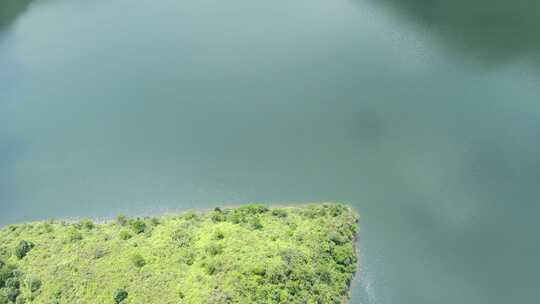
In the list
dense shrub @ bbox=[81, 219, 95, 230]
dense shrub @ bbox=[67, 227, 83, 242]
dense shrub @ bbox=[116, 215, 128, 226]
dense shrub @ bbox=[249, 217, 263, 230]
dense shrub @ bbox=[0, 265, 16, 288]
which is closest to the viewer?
dense shrub @ bbox=[0, 265, 16, 288]

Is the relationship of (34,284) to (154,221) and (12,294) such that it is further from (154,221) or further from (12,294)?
(154,221)

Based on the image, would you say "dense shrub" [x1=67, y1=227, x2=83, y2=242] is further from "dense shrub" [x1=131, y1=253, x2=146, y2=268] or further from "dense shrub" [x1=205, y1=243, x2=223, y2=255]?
"dense shrub" [x1=205, y1=243, x2=223, y2=255]

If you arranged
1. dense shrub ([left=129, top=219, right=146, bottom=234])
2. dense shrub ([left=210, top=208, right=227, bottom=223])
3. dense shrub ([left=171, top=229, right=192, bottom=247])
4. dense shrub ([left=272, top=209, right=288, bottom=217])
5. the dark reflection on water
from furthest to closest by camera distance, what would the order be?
the dark reflection on water, dense shrub ([left=272, top=209, right=288, bottom=217]), dense shrub ([left=210, top=208, right=227, bottom=223]), dense shrub ([left=129, top=219, right=146, bottom=234]), dense shrub ([left=171, top=229, right=192, bottom=247])

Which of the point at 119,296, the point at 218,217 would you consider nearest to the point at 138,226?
the point at 218,217

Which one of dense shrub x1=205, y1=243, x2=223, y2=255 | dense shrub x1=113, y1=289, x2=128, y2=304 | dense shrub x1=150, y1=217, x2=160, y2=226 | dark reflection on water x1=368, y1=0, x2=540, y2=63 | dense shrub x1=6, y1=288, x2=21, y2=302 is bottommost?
dense shrub x1=113, y1=289, x2=128, y2=304

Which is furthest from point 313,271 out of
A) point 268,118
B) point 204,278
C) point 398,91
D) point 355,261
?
point 398,91

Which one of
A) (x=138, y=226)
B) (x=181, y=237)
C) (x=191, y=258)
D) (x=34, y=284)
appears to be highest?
(x=138, y=226)

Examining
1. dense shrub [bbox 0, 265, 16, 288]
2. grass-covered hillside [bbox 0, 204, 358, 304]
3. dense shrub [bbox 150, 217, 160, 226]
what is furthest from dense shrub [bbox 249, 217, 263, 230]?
dense shrub [bbox 0, 265, 16, 288]
